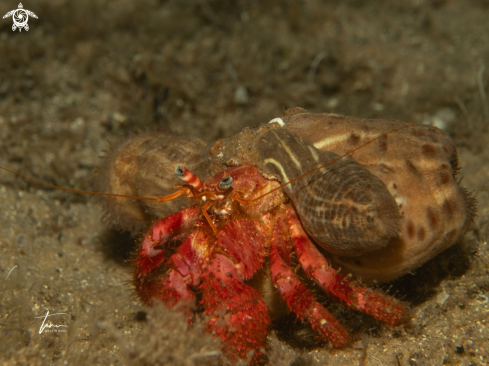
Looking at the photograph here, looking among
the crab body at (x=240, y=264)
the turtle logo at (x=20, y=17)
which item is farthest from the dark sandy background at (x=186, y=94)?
the crab body at (x=240, y=264)

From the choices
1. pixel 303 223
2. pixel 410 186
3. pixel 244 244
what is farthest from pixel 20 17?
pixel 410 186

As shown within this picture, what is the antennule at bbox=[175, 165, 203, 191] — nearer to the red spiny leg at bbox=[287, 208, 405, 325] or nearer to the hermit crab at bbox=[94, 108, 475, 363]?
the hermit crab at bbox=[94, 108, 475, 363]

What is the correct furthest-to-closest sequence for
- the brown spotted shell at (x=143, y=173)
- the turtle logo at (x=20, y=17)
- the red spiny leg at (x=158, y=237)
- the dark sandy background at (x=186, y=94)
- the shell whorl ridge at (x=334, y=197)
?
the turtle logo at (x=20, y=17) < the brown spotted shell at (x=143, y=173) < the dark sandy background at (x=186, y=94) < the red spiny leg at (x=158, y=237) < the shell whorl ridge at (x=334, y=197)

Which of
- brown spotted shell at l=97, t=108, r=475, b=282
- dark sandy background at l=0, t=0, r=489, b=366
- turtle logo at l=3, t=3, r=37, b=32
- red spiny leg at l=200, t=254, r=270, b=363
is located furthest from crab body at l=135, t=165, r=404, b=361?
turtle logo at l=3, t=3, r=37, b=32

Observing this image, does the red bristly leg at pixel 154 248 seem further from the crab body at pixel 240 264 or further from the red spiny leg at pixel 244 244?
the red spiny leg at pixel 244 244

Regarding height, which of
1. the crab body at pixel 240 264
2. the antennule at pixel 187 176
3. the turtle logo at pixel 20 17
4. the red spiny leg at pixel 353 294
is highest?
the turtle logo at pixel 20 17

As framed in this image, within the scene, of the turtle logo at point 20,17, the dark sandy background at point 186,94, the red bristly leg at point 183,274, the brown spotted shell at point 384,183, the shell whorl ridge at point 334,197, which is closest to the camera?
the shell whorl ridge at point 334,197

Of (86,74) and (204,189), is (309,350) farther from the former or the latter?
(86,74)
